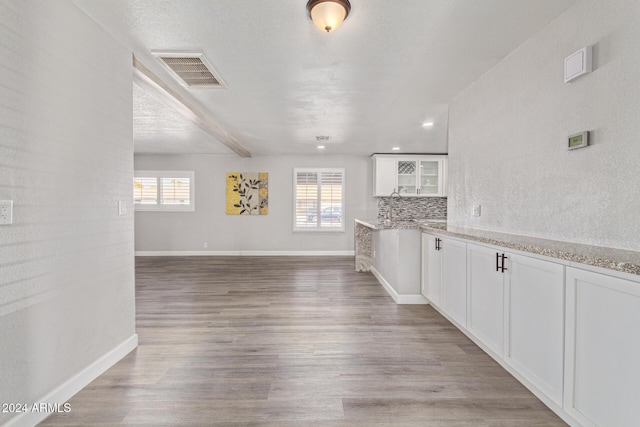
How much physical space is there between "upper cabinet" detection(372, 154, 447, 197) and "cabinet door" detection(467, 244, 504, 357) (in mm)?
4660

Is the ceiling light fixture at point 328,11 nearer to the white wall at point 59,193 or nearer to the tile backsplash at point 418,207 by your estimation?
the white wall at point 59,193

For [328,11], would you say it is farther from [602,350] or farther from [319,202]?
[319,202]

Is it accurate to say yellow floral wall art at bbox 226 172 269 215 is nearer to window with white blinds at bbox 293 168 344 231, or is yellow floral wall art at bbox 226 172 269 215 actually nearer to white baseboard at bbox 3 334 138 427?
window with white blinds at bbox 293 168 344 231

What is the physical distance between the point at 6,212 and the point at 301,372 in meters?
1.87

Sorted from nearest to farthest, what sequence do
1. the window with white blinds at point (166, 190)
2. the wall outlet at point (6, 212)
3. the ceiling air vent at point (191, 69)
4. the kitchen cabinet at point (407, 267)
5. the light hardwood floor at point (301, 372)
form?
1. the wall outlet at point (6, 212)
2. the light hardwood floor at point (301, 372)
3. the ceiling air vent at point (191, 69)
4. the kitchen cabinet at point (407, 267)
5. the window with white blinds at point (166, 190)

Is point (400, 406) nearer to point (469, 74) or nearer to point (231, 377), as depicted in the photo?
point (231, 377)

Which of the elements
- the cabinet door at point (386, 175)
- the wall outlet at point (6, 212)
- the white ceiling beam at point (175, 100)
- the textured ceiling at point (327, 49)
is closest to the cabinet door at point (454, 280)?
the textured ceiling at point (327, 49)

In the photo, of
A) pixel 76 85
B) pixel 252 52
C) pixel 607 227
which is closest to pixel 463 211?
pixel 607 227

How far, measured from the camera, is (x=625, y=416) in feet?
4.25

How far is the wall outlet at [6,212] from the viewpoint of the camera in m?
1.50

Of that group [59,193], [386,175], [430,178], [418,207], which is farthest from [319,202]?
[59,193]

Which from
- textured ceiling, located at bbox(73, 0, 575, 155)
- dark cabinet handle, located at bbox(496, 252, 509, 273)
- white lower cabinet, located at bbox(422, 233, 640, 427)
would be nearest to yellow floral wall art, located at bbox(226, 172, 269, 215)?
textured ceiling, located at bbox(73, 0, 575, 155)

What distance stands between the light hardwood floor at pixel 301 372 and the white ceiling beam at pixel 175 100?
2289 millimetres

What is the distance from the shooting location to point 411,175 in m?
7.24
